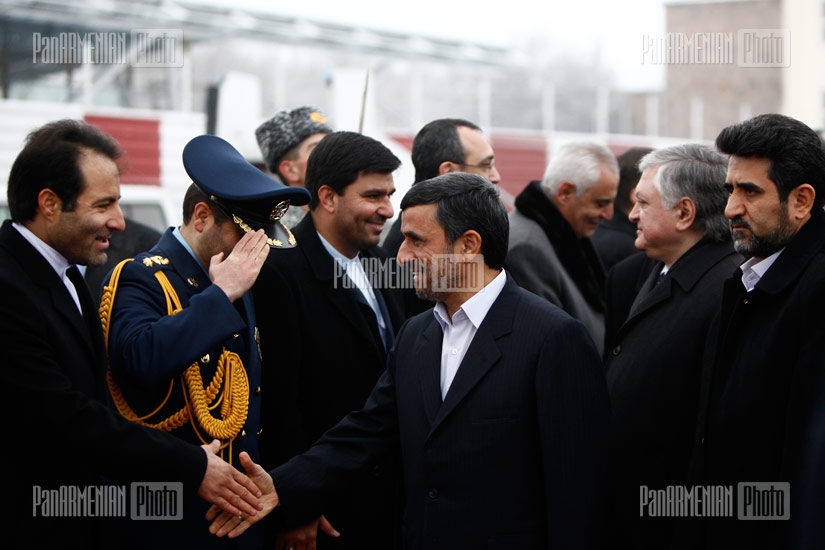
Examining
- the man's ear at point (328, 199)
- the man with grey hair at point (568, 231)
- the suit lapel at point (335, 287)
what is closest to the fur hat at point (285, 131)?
the man with grey hair at point (568, 231)

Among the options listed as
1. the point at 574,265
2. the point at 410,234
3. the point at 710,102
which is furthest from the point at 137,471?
the point at 710,102

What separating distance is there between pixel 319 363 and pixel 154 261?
87 cm

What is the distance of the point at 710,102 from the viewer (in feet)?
179

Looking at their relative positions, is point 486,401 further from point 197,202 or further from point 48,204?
point 48,204

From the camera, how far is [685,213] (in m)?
4.48

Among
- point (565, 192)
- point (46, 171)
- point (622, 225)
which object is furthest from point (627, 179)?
point (46, 171)

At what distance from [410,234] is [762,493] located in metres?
1.44

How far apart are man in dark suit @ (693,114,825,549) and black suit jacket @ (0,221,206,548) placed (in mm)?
1796

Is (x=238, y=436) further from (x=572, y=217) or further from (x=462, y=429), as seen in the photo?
(x=572, y=217)

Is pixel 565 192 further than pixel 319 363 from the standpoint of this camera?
Yes

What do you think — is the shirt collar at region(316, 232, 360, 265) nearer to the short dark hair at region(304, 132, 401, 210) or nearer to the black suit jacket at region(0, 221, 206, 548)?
the short dark hair at region(304, 132, 401, 210)

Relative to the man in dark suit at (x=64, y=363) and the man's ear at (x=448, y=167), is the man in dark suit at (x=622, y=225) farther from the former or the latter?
the man in dark suit at (x=64, y=363)

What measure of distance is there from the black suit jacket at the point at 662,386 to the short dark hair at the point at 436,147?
1.72m

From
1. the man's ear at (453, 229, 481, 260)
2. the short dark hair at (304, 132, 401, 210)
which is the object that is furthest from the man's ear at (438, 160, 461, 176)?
the man's ear at (453, 229, 481, 260)
